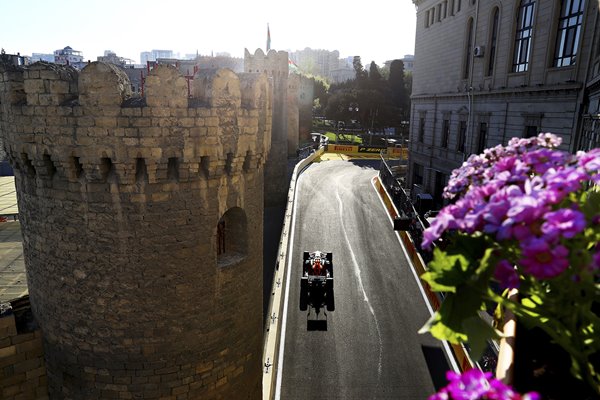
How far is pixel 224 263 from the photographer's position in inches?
391

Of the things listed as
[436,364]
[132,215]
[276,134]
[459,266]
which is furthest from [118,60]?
[459,266]

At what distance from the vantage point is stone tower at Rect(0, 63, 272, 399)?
25.5 ft

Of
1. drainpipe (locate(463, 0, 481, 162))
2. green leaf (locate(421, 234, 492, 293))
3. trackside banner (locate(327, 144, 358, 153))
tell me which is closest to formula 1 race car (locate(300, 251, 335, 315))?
drainpipe (locate(463, 0, 481, 162))

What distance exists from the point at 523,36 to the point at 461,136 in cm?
909

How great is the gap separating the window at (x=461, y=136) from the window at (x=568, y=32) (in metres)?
10.5

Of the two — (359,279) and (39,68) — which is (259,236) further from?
(359,279)

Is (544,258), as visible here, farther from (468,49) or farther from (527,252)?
(468,49)

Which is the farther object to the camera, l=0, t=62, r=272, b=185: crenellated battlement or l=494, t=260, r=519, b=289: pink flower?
l=0, t=62, r=272, b=185: crenellated battlement

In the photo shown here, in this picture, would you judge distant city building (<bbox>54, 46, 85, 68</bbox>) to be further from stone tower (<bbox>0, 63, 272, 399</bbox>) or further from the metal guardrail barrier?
the metal guardrail barrier

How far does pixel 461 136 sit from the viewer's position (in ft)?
111

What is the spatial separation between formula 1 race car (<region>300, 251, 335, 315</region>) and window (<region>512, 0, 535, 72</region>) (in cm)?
1605

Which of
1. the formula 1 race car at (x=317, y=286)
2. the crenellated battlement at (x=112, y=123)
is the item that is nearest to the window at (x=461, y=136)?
the formula 1 race car at (x=317, y=286)

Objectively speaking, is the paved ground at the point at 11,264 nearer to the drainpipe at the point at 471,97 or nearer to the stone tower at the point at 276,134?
the stone tower at the point at 276,134

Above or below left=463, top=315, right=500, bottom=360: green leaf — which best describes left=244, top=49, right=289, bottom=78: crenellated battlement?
above
